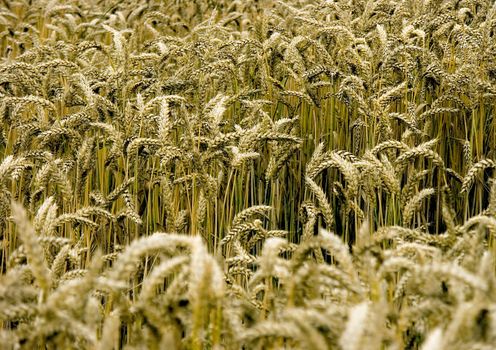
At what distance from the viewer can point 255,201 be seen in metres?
3.54

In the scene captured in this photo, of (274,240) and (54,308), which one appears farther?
(274,240)

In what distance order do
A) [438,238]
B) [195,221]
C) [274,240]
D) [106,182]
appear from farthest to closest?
[106,182]
[195,221]
[438,238]
[274,240]

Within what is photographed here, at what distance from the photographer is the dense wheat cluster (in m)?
1.46

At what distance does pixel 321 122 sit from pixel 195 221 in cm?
127

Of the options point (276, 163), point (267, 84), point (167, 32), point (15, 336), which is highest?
point (167, 32)

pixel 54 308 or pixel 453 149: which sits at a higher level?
pixel 453 149

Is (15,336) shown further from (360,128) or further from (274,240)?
(360,128)

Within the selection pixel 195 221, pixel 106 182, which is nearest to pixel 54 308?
pixel 195 221

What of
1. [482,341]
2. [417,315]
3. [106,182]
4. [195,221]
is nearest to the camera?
[482,341]

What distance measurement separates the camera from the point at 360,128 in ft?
11.3

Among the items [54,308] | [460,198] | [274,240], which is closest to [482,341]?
[274,240]

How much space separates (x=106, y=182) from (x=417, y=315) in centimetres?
211

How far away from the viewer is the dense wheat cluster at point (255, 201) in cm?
146

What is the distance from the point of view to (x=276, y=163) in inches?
114
